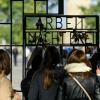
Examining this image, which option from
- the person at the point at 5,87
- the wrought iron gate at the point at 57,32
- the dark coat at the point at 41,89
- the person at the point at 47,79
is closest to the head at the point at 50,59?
the person at the point at 47,79

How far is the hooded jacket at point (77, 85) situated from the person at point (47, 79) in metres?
0.14

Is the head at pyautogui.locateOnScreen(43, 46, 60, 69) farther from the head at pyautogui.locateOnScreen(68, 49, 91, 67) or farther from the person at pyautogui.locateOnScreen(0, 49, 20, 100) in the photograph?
the person at pyautogui.locateOnScreen(0, 49, 20, 100)

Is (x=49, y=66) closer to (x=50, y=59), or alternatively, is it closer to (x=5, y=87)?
(x=50, y=59)

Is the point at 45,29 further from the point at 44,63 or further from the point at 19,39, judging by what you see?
the point at 19,39

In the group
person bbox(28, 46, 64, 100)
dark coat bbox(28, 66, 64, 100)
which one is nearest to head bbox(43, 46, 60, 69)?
person bbox(28, 46, 64, 100)

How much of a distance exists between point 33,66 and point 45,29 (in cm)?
167

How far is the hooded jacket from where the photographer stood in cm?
694

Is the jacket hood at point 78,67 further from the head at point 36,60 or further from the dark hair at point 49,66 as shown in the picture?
the head at point 36,60

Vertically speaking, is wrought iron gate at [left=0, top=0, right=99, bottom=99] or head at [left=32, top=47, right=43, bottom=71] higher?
wrought iron gate at [left=0, top=0, right=99, bottom=99]

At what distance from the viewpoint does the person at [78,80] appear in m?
6.95

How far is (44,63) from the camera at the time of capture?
698cm

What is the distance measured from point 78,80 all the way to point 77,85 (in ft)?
0.21

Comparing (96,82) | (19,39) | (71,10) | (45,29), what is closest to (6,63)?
(96,82)

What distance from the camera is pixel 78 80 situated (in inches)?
274
